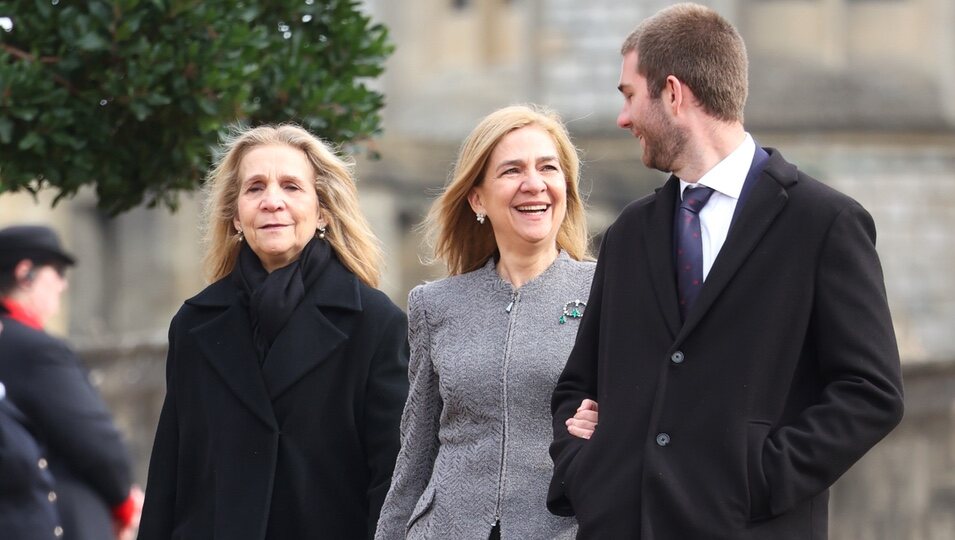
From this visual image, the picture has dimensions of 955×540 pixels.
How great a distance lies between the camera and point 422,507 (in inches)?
204

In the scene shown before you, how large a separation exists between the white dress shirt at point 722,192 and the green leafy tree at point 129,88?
2334mm

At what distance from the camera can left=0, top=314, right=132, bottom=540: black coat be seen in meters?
6.54

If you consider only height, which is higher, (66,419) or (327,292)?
(327,292)

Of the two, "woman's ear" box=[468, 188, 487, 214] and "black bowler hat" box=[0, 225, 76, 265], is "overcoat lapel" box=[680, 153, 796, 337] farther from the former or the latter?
"black bowler hat" box=[0, 225, 76, 265]

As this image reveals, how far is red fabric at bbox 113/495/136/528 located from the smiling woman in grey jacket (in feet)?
5.99

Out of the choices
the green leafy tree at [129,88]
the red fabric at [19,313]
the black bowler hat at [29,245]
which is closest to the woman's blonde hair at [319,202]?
the green leafy tree at [129,88]

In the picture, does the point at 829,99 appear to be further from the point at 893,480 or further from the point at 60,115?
the point at 60,115

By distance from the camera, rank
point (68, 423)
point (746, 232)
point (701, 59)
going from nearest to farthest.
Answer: point (746, 232)
point (701, 59)
point (68, 423)

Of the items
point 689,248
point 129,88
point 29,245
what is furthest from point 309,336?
point 29,245

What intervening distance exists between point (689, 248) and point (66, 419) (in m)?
2.87

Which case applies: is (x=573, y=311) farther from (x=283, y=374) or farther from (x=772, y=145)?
(x=772, y=145)

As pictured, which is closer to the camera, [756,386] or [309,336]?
[756,386]

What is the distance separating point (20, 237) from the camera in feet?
23.2

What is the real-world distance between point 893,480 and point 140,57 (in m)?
5.61
